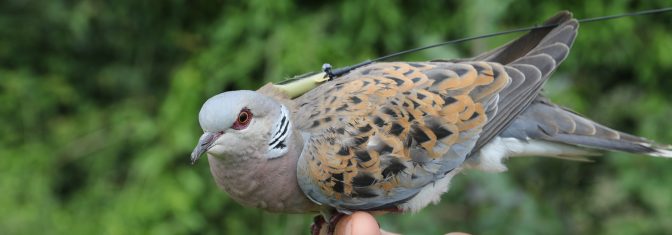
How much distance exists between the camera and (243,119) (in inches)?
84.0

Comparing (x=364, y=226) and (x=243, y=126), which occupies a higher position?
(x=243, y=126)

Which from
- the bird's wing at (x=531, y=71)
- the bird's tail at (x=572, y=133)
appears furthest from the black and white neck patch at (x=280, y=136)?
→ the bird's tail at (x=572, y=133)

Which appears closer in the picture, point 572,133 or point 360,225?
point 360,225

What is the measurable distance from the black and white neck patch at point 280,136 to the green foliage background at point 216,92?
2.88 ft

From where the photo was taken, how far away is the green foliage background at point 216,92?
3385mm

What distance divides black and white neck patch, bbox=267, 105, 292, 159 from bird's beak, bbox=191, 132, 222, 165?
18cm

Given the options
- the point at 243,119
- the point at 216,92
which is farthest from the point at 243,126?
the point at 216,92

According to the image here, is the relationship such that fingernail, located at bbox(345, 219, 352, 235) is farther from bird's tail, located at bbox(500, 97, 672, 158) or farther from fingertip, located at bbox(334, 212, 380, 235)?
bird's tail, located at bbox(500, 97, 672, 158)

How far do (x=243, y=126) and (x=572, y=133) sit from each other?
1.13 m

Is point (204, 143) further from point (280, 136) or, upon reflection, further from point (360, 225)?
point (360, 225)

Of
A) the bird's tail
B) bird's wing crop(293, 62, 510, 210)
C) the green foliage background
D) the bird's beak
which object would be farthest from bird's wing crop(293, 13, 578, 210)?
the green foliage background

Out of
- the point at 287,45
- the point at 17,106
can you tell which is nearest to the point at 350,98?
the point at 287,45

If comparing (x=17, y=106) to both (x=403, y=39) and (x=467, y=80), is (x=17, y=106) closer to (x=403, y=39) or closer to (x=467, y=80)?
(x=403, y=39)

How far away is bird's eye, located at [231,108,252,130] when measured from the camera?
2115 millimetres
